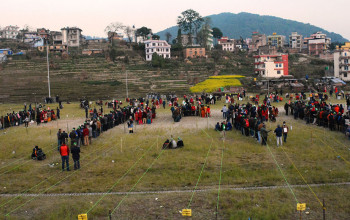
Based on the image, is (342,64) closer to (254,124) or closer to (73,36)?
(254,124)

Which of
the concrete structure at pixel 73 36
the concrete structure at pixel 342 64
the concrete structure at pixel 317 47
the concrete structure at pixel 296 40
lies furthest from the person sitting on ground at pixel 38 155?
the concrete structure at pixel 296 40

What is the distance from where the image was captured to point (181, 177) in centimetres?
1547

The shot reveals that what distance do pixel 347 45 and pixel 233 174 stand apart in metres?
87.0

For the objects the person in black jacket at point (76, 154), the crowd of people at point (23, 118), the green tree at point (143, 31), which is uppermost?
Answer: the green tree at point (143, 31)

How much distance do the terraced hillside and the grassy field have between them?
34.9 meters

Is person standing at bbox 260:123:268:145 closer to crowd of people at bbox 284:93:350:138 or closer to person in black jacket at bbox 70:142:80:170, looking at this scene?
crowd of people at bbox 284:93:350:138

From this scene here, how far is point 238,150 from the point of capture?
64.1 feet

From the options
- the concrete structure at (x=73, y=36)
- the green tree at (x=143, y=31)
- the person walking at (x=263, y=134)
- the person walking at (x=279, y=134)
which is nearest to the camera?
the person walking at (x=279, y=134)

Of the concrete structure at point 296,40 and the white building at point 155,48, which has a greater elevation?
the concrete structure at point 296,40

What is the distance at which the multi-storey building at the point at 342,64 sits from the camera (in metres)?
76.4

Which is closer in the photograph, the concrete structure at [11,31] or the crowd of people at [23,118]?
the crowd of people at [23,118]

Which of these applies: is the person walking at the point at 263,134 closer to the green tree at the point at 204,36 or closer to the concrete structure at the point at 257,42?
the green tree at the point at 204,36

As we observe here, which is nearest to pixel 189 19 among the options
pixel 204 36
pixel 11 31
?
pixel 204 36

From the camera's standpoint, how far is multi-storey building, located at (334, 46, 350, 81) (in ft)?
251
